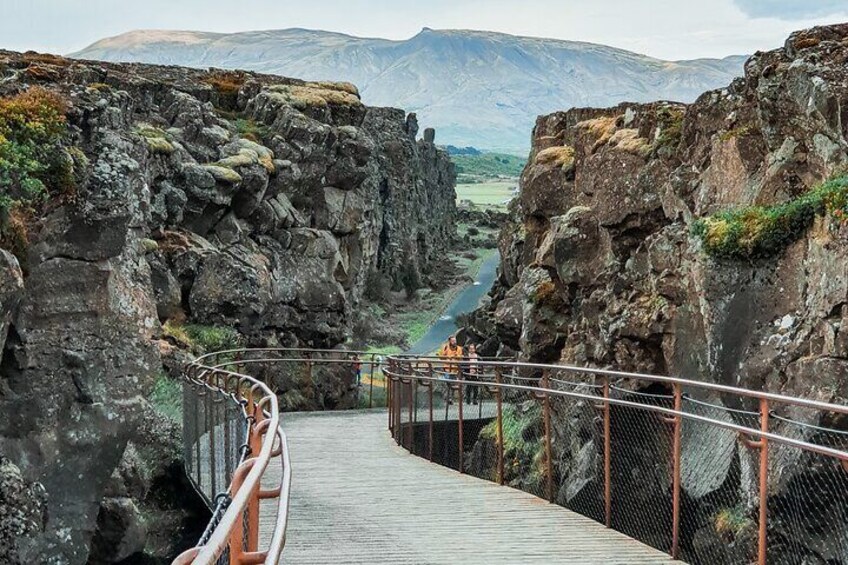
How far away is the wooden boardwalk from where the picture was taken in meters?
7.59

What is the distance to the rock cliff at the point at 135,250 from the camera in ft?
53.4

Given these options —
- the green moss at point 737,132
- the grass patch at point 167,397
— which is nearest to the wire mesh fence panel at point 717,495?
the green moss at point 737,132

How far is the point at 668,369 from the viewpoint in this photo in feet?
55.6

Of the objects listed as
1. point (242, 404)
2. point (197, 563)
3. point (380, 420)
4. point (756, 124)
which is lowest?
point (380, 420)

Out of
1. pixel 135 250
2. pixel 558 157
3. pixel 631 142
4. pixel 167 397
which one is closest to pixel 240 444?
pixel 135 250

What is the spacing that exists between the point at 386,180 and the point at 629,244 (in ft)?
160

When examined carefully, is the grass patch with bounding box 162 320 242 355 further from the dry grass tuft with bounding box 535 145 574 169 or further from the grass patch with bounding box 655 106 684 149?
the grass patch with bounding box 655 106 684 149

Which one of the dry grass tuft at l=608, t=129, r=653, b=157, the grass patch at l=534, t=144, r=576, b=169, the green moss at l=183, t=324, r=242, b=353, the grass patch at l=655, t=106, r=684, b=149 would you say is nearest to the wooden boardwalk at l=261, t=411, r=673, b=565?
the grass patch at l=655, t=106, r=684, b=149

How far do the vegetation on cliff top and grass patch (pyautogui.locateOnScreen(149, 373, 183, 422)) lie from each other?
14.8ft

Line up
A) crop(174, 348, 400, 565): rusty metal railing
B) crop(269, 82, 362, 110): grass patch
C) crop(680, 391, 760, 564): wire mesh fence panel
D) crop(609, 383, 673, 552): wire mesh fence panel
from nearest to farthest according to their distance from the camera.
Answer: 1. crop(174, 348, 400, 565): rusty metal railing
2. crop(609, 383, 673, 552): wire mesh fence panel
3. crop(680, 391, 760, 564): wire mesh fence panel
4. crop(269, 82, 362, 110): grass patch

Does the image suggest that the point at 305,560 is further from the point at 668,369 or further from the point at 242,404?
the point at 668,369

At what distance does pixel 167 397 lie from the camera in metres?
20.4

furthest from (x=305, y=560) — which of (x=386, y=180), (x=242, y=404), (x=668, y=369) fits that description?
(x=386, y=180)

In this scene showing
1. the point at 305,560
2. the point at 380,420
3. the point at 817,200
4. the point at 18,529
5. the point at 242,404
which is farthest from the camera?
the point at 380,420
